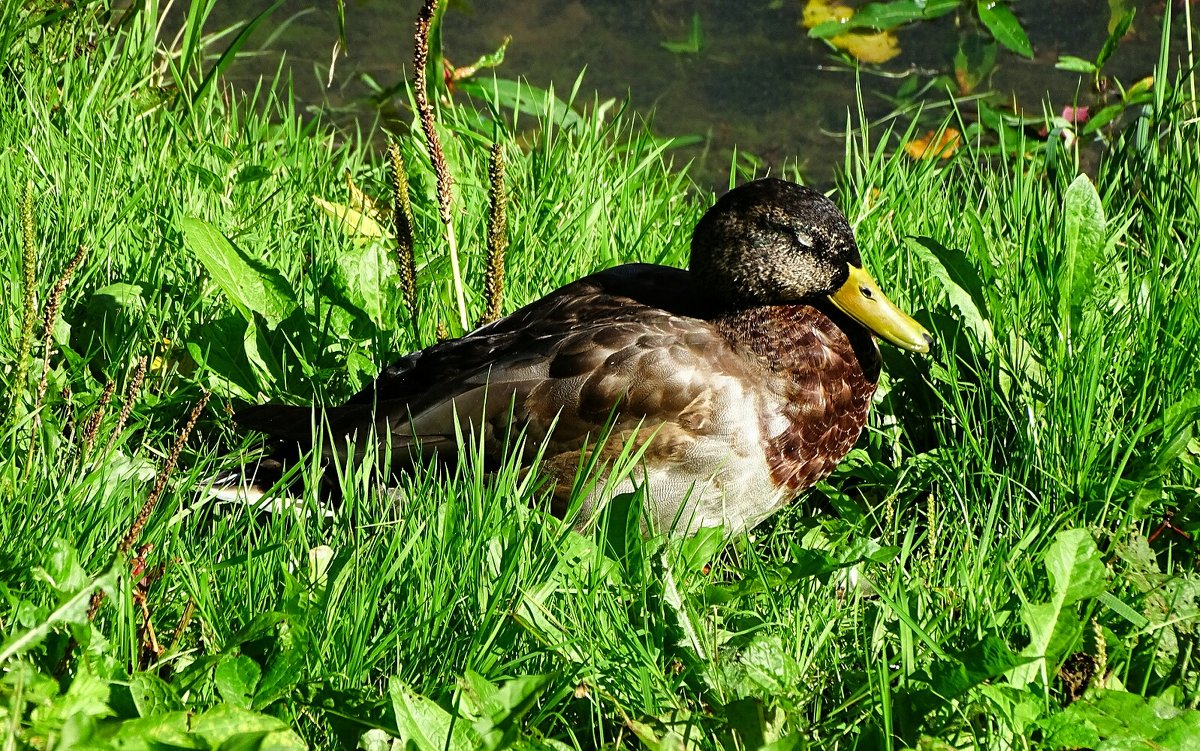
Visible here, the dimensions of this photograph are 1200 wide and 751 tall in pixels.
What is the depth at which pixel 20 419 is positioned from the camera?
277 cm

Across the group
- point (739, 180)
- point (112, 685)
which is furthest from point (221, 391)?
point (739, 180)

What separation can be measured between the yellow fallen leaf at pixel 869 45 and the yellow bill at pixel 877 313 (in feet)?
9.19

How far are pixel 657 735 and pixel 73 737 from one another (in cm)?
89

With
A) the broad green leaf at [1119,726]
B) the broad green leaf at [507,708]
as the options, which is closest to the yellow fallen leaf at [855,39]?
the broad green leaf at [1119,726]

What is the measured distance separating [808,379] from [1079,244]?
2.35 feet

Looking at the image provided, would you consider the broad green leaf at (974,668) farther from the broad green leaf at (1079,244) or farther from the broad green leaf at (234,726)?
the broad green leaf at (1079,244)

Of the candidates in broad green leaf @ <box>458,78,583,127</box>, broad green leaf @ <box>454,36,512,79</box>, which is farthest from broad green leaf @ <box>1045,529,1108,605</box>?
broad green leaf @ <box>454,36,512,79</box>

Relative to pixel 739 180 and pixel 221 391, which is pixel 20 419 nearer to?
pixel 221 391

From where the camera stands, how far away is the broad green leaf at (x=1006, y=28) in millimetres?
5230

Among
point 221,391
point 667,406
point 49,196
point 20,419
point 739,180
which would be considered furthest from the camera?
point 739,180

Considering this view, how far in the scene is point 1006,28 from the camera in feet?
17.4

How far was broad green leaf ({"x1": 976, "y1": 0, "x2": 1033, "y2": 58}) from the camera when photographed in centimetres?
523

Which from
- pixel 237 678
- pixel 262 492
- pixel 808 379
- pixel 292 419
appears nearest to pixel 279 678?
pixel 237 678

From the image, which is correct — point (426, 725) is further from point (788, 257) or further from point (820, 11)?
point (820, 11)
